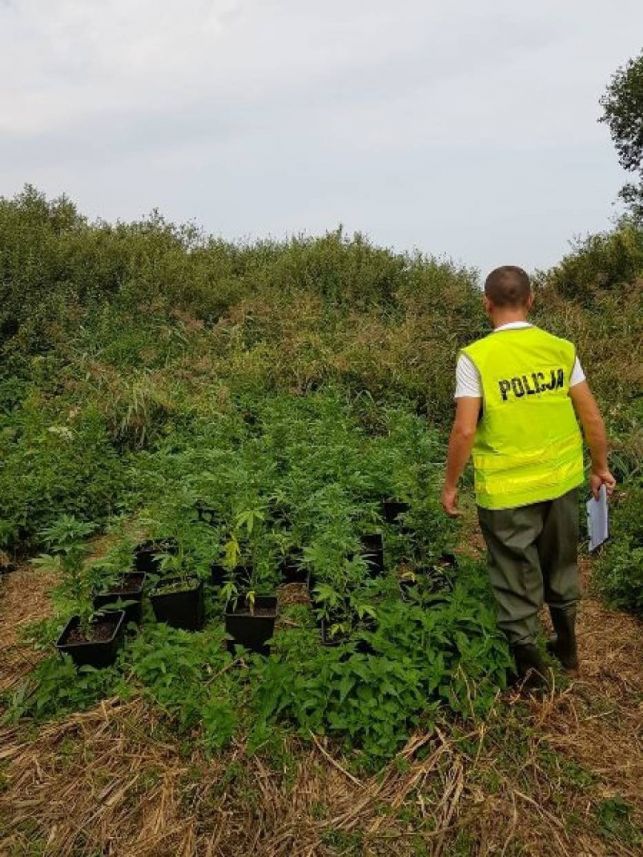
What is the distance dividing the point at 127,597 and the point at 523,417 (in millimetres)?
2326

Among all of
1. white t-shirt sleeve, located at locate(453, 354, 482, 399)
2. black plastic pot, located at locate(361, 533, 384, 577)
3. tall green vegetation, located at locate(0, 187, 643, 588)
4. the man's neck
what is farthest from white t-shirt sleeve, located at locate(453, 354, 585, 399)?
tall green vegetation, located at locate(0, 187, 643, 588)

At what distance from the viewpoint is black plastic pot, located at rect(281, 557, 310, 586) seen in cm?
414

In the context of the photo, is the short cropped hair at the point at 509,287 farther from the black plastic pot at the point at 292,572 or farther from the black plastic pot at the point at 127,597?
the black plastic pot at the point at 127,597

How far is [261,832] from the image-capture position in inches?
93.7

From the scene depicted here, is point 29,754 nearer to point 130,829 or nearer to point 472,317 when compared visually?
point 130,829

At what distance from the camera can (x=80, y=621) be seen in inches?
130

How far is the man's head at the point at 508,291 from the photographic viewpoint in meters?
2.78

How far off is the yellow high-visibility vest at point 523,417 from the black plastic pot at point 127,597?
Result: 1945 mm

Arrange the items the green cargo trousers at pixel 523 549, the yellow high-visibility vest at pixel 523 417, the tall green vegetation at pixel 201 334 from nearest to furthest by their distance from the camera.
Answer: the yellow high-visibility vest at pixel 523 417, the green cargo trousers at pixel 523 549, the tall green vegetation at pixel 201 334

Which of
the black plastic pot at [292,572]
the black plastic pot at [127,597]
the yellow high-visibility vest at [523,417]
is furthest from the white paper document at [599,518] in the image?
the black plastic pot at [127,597]

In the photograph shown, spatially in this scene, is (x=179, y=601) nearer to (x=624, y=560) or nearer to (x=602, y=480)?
(x=602, y=480)

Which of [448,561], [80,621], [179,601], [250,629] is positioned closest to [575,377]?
[448,561]

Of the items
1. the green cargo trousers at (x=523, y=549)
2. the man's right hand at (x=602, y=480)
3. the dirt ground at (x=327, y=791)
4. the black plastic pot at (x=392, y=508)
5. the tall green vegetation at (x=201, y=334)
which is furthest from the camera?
the tall green vegetation at (x=201, y=334)

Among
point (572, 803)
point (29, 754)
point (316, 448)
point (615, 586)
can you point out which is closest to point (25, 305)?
point (316, 448)
